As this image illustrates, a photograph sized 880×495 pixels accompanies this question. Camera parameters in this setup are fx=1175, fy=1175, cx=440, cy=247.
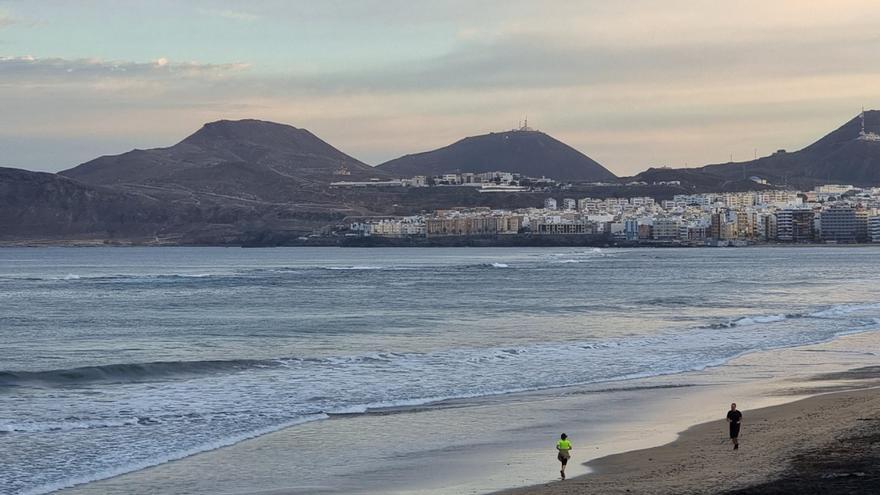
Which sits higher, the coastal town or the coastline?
the coastal town

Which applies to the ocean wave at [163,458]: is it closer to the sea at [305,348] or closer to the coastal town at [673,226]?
the sea at [305,348]

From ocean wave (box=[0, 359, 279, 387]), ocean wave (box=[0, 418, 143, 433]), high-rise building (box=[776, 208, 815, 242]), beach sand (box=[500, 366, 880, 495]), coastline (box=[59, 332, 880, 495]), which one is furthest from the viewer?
high-rise building (box=[776, 208, 815, 242])

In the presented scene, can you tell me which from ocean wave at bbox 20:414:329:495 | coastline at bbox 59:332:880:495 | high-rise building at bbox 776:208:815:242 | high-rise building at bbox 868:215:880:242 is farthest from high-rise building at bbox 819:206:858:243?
ocean wave at bbox 20:414:329:495

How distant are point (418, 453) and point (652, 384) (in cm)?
811

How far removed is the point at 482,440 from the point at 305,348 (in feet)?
41.9

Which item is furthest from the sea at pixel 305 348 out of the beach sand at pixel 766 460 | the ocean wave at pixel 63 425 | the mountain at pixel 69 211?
the mountain at pixel 69 211

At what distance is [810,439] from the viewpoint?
14.5 meters

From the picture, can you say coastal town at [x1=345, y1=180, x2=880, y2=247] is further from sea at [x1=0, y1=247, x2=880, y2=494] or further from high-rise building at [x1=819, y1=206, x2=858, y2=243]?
sea at [x1=0, y1=247, x2=880, y2=494]

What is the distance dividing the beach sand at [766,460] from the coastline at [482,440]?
16 centimetres

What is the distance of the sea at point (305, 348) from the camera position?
16.9 meters

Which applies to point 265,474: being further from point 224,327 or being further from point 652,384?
point 224,327

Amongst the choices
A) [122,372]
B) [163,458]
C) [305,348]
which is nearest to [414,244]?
[305,348]

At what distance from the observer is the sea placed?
664 inches

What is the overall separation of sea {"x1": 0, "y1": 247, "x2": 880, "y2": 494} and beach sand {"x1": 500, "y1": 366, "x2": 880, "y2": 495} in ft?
17.2
